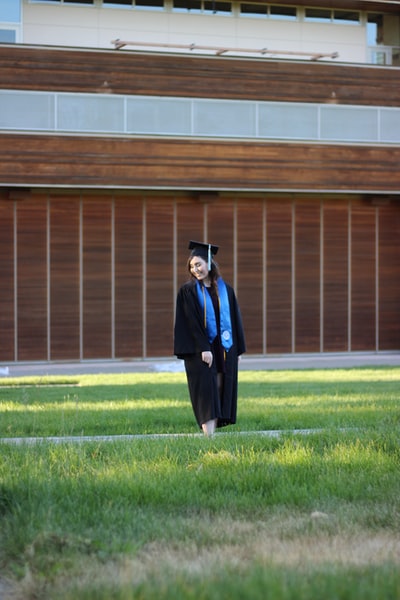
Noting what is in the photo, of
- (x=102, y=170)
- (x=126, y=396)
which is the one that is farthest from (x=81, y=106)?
(x=126, y=396)

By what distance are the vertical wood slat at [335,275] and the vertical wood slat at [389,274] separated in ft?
3.42

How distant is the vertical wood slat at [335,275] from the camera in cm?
2942

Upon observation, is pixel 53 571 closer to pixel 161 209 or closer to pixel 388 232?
pixel 161 209

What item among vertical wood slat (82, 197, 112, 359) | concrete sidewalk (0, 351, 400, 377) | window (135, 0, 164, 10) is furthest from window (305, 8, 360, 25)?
concrete sidewalk (0, 351, 400, 377)

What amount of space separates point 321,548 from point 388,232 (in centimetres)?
2463

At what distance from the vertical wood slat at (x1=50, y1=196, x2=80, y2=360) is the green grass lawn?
50.7ft

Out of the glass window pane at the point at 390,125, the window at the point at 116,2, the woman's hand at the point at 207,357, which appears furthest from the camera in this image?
the window at the point at 116,2

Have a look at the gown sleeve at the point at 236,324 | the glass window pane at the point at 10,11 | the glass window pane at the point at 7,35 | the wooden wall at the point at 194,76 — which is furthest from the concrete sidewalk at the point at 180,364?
the gown sleeve at the point at 236,324

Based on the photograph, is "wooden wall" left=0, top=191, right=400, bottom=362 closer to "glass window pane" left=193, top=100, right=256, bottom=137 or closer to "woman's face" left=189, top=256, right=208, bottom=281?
"glass window pane" left=193, top=100, right=256, bottom=137

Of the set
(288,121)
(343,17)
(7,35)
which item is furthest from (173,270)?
(343,17)

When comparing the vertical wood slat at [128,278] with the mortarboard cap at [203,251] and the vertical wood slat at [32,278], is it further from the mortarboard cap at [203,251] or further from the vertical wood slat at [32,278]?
the mortarboard cap at [203,251]

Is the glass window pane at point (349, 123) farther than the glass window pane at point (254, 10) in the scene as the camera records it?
No

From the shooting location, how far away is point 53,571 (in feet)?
17.8

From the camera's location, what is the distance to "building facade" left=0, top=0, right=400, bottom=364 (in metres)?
26.7
